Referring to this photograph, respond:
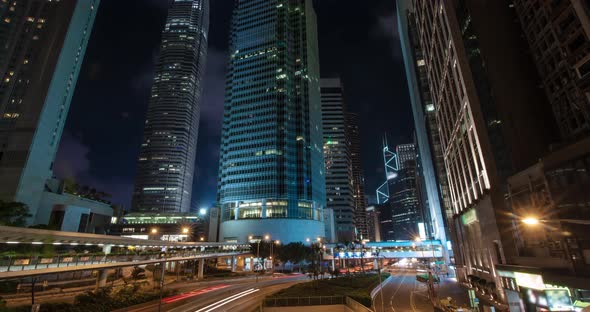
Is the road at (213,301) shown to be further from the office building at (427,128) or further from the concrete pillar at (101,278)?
the office building at (427,128)

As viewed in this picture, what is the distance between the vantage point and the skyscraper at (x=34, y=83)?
81.2 m

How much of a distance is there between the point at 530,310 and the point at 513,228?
11299 millimetres

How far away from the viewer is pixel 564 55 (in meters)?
34.8

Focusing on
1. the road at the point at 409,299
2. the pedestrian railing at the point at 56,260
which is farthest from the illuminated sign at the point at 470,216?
the pedestrian railing at the point at 56,260

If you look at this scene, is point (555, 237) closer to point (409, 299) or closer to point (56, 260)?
point (409, 299)

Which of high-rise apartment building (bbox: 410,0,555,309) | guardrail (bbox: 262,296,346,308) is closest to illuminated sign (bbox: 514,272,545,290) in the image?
high-rise apartment building (bbox: 410,0,555,309)

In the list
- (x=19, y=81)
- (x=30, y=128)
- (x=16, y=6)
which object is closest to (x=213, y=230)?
(x=30, y=128)

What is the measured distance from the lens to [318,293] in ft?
151

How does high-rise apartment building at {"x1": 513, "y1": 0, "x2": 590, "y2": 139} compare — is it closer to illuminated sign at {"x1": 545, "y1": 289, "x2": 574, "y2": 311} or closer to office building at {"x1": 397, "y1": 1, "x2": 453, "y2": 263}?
illuminated sign at {"x1": 545, "y1": 289, "x2": 574, "y2": 311}

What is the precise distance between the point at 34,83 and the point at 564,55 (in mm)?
131037

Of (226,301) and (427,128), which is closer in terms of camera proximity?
(226,301)

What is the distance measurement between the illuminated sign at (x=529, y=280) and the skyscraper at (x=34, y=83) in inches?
4325

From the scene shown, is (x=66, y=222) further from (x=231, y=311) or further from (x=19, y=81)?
(x=231, y=311)

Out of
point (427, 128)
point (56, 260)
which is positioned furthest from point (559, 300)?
point (427, 128)
